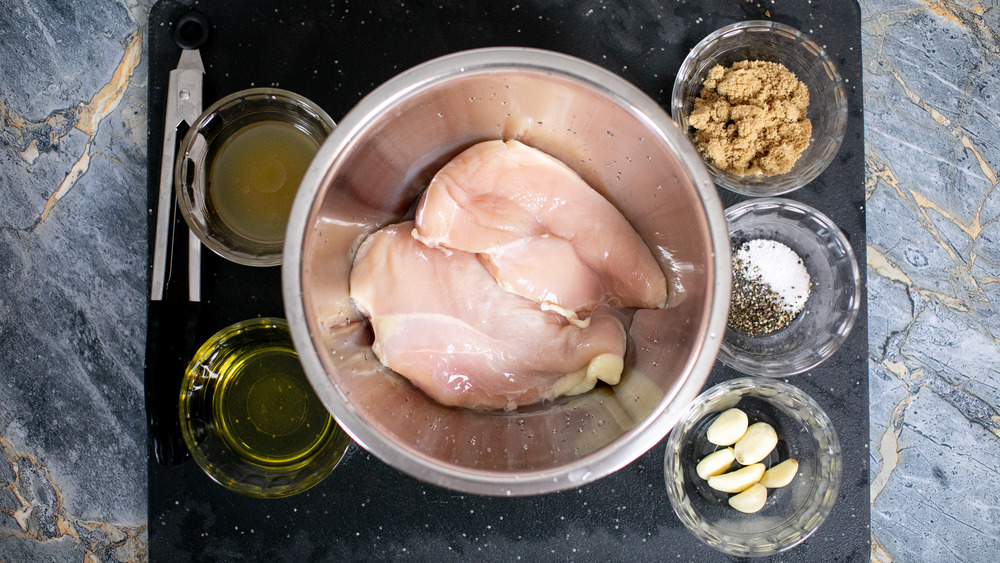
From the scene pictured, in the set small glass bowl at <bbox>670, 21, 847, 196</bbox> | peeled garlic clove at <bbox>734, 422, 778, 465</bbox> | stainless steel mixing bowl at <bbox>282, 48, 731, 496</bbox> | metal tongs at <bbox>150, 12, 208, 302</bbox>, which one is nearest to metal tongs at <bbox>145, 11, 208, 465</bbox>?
metal tongs at <bbox>150, 12, 208, 302</bbox>

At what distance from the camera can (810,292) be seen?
1.24 meters

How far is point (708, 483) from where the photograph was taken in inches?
Result: 48.1

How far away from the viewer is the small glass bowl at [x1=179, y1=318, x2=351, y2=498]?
3.73 ft

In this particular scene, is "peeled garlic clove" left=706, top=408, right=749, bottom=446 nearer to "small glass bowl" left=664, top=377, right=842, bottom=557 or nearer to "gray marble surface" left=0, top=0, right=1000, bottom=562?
"small glass bowl" left=664, top=377, right=842, bottom=557

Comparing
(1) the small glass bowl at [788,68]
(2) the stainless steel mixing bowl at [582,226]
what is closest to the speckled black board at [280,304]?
(1) the small glass bowl at [788,68]

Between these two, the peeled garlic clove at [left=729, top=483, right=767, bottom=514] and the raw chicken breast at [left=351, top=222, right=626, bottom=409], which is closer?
the raw chicken breast at [left=351, top=222, right=626, bottom=409]

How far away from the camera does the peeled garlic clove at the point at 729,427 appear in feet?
3.89

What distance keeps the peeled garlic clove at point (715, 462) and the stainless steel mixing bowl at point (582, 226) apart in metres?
0.35

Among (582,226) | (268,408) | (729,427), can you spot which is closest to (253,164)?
(268,408)

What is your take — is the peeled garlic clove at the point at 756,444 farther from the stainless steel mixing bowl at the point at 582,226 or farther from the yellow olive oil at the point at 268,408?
the yellow olive oil at the point at 268,408

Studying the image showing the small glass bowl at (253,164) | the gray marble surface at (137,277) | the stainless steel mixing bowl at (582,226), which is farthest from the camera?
the gray marble surface at (137,277)

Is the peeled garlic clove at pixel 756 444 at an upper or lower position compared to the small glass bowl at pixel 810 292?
lower

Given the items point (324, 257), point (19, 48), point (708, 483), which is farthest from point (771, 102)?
point (19, 48)

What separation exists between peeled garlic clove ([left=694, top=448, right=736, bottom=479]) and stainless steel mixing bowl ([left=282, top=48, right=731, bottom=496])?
1.13 feet
